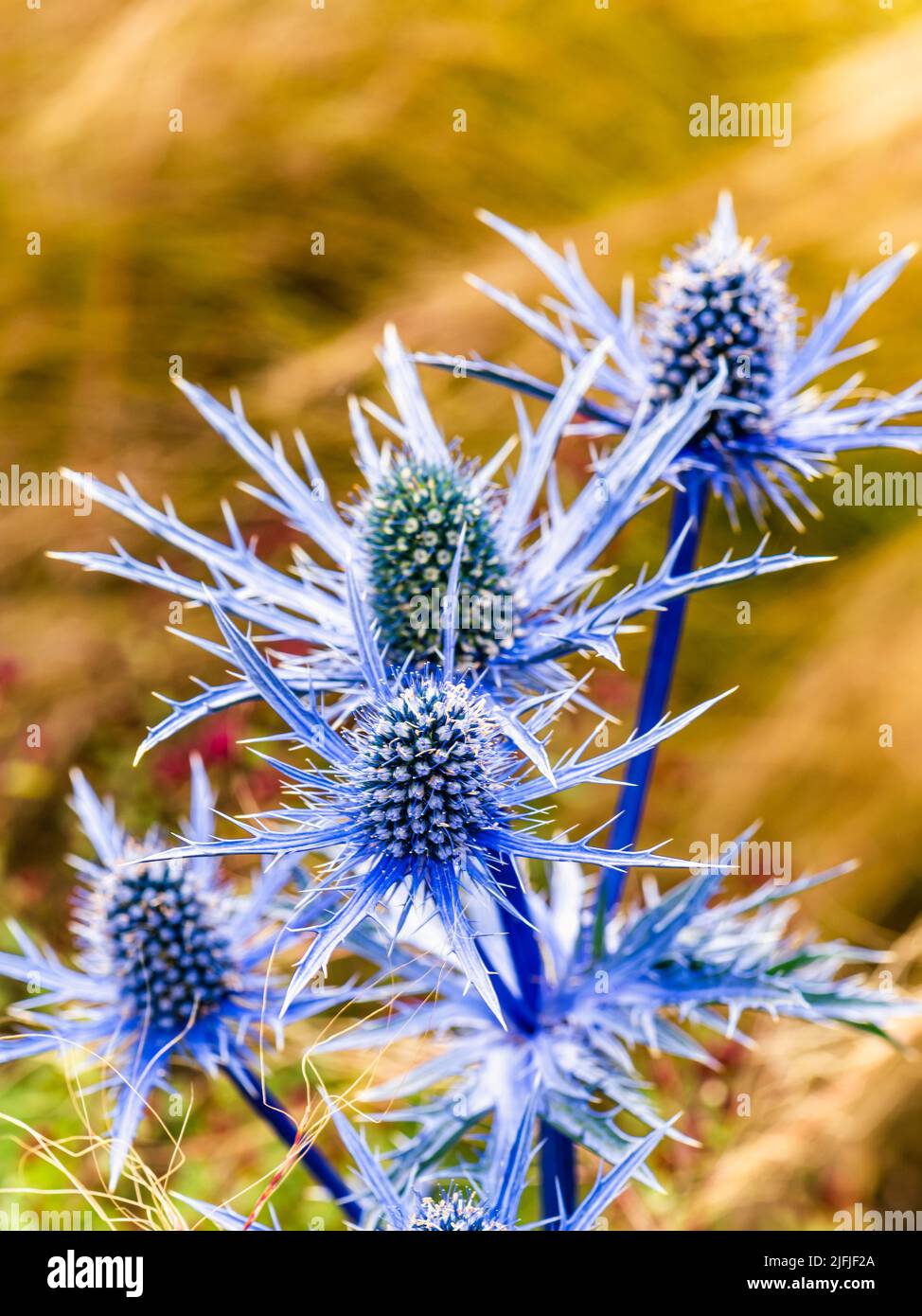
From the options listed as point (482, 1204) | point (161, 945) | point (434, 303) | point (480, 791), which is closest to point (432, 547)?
point (480, 791)

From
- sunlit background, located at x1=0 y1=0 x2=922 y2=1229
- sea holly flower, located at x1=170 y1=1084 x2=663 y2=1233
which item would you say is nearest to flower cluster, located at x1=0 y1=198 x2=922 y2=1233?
sea holly flower, located at x1=170 y1=1084 x2=663 y2=1233

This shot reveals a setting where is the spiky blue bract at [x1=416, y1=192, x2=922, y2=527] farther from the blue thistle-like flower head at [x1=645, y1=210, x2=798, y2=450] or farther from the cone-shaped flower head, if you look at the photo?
the cone-shaped flower head

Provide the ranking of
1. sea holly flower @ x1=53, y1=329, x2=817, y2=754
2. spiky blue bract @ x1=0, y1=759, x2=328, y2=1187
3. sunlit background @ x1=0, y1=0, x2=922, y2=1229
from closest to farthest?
sea holly flower @ x1=53, y1=329, x2=817, y2=754 < spiky blue bract @ x1=0, y1=759, x2=328, y2=1187 < sunlit background @ x1=0, y1=0, x2=922, y2=1229

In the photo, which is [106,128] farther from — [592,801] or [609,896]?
[609,896]

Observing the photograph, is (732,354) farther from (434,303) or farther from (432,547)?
(434,303)

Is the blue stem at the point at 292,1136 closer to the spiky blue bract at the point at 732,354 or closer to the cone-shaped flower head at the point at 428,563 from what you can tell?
the cone-shaped flower head at the point at 428,563

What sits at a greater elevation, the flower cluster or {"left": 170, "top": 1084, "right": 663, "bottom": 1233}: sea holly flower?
the flower cluster
